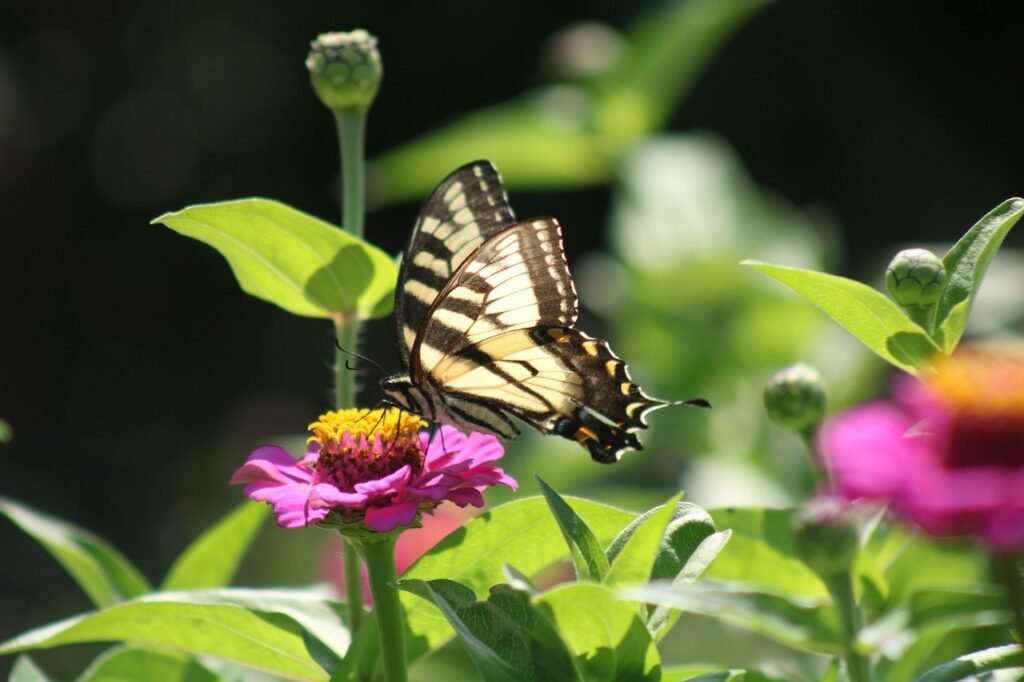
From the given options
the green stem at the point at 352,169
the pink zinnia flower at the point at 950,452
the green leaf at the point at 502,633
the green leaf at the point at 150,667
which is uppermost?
the green stem at the point at 352,169

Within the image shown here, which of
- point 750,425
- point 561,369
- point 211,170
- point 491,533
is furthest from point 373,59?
point 211,170

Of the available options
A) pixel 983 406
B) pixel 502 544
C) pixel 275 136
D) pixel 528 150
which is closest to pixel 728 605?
pixel 983 406

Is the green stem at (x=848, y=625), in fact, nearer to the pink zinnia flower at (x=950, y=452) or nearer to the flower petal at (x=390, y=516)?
the pink zinnia flower at (x=950, y=452)

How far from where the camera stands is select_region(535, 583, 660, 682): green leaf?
80cm

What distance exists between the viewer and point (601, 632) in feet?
2.80

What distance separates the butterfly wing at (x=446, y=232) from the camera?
4.36 ft

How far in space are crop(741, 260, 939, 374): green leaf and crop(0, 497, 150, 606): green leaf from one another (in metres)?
0.68

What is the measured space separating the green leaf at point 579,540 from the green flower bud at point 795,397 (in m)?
0.34

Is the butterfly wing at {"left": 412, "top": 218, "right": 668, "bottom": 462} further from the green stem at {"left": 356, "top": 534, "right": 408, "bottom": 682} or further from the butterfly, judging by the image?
the green stem at {"left": 356, "top": 534, "right": 408, "bottom": 682}

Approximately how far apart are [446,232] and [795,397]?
405 mm

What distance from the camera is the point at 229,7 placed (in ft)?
18.6

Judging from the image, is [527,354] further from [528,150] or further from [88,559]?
[528,150]

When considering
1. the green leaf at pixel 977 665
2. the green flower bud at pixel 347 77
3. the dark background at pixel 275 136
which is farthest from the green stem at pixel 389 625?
the dark background at pixel 275 136

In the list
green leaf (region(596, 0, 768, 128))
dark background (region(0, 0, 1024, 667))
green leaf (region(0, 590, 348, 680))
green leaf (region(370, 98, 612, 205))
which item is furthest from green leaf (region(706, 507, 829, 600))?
dark background (region(0, 0, 1024, 667))
